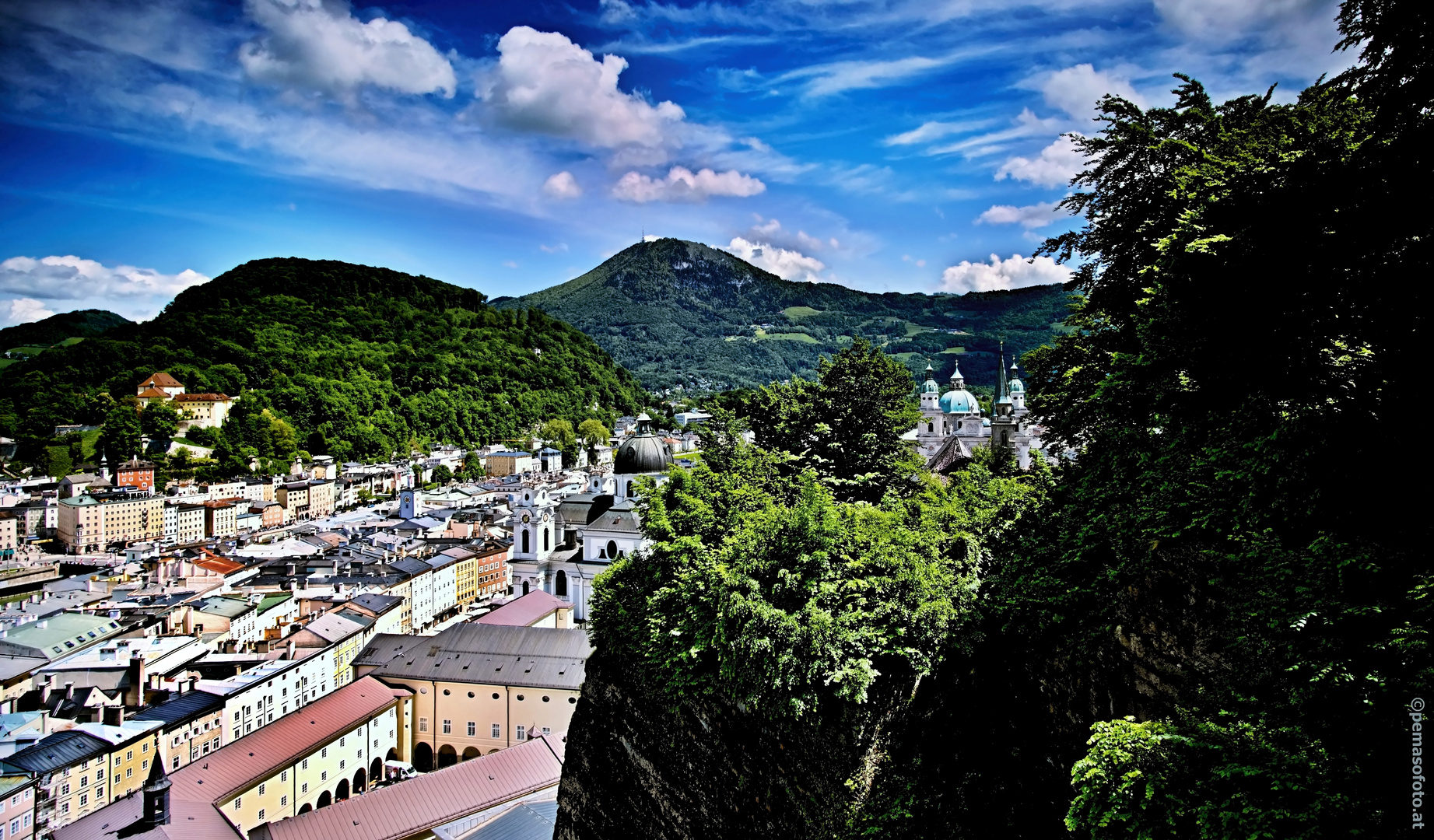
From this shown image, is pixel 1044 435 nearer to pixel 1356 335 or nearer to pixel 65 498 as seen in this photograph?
pixel 1356 335

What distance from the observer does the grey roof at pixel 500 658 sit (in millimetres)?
40875

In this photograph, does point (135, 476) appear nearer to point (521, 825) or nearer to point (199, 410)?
point (199, 410)

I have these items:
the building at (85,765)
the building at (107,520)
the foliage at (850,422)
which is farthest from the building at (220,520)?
the foliage at (850,422)

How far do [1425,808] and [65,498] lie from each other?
113431 mm

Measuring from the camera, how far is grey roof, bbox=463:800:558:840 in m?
27.5

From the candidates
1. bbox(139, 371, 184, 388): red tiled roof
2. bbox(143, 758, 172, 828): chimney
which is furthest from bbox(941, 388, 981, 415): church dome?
bbox(139, 371, 184, 388): red tiled roof

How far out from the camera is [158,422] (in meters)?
104

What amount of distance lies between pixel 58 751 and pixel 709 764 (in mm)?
32629

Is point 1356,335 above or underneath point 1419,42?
underneath

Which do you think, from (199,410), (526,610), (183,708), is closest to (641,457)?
(526,610)

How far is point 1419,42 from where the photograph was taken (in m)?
7.96

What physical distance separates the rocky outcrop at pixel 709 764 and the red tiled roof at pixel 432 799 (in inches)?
402

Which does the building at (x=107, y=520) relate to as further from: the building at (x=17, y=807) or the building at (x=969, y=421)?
the building at (x=969, y=421)

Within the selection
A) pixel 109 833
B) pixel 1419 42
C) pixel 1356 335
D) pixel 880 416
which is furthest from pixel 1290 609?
pixel 109 833
